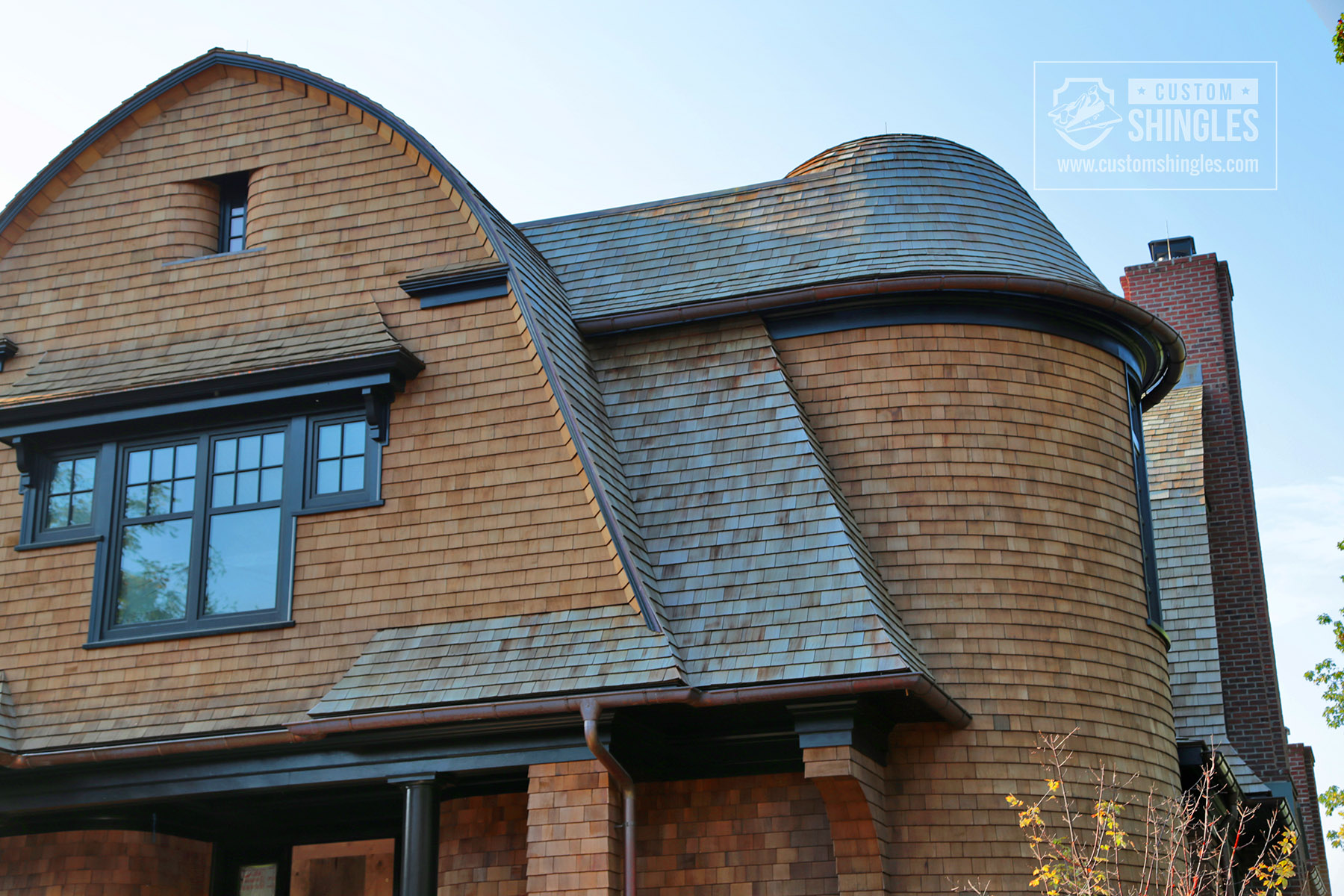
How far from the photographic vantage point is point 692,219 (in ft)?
41.8

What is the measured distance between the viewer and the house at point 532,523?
30.9 ft

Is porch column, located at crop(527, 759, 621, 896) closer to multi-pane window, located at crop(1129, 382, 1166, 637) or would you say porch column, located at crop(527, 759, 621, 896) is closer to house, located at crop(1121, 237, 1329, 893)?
multi-pane window, located at crop(1129, 382, 1166, 637)

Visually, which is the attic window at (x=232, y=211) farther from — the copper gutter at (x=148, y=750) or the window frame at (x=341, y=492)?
the copper gutter at (x=148, y=750)

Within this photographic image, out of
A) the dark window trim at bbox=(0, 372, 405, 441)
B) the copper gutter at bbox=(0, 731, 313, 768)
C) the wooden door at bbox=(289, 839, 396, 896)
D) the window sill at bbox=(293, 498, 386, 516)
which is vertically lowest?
the wooden door at bbox=(289, 839, 396, 896)

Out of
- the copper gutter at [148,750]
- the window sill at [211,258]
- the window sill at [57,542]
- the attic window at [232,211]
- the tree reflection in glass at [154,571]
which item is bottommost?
the copper gutter at [148,750]

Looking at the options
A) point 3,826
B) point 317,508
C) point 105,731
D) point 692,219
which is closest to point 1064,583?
point 692,219

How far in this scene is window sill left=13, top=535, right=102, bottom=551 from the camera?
11133mm

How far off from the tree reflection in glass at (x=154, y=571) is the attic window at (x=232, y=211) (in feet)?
9.57

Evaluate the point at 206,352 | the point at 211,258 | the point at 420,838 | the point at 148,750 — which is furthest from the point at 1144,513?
the point at 211,258

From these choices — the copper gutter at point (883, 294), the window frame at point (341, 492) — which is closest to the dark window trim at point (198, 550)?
the window frame at point (341, 492)

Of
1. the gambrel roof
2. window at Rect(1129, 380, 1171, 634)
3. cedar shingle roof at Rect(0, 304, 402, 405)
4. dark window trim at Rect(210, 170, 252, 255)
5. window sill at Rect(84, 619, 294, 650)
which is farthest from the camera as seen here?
dark window trim at Rect(210, 170, 252, 255)

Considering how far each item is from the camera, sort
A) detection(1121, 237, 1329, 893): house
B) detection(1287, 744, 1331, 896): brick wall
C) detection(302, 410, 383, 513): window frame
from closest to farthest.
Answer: detection(302, 410, 383, 513): window frame, detection(1121, 237, 1329, 893): house, detection(1287, 744, 1331, 896): brick wall

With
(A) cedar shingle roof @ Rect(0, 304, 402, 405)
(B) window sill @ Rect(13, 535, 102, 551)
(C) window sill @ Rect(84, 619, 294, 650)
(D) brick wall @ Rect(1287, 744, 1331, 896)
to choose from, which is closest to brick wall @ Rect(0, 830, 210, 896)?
(C) window sill @ Rect(84, 619, 294, 650)

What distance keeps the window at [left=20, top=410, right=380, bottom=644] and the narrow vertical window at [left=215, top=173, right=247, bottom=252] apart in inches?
88.5
